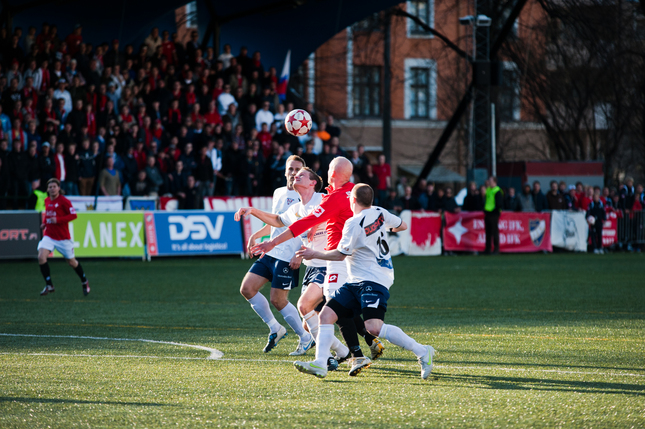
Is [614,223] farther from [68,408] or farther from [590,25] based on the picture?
[68,408]

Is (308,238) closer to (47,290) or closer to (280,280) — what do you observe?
(280,280)

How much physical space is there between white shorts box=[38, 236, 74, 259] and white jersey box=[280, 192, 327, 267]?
7181mm

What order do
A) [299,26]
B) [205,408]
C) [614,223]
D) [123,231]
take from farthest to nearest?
1. [299,26]
2. [614,223]
3. [123,231]
4. [205,408]

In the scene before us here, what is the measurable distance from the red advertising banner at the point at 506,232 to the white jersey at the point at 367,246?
17.9m

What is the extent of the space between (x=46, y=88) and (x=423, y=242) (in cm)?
1124

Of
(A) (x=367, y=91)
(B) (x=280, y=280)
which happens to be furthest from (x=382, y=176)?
(A) (x=367, y=91)

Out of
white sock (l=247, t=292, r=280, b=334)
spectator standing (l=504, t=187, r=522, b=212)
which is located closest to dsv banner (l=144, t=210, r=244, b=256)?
spectator standing (l=504, t=187, r=522, b=212)

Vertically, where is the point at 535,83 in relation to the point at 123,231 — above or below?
above

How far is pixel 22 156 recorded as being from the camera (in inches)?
781

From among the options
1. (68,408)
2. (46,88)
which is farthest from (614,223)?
(68,408)

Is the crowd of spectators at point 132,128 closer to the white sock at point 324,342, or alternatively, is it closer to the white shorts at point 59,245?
the white shorts at point 59,245

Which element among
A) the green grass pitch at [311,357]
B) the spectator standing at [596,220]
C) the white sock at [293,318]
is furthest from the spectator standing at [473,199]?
the white sock at [293,318]

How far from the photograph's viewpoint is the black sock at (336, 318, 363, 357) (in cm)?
719

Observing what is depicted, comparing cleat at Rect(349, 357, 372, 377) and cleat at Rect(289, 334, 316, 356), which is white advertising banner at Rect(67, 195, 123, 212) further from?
cleat at Rect(349, 357, 372, 377)
